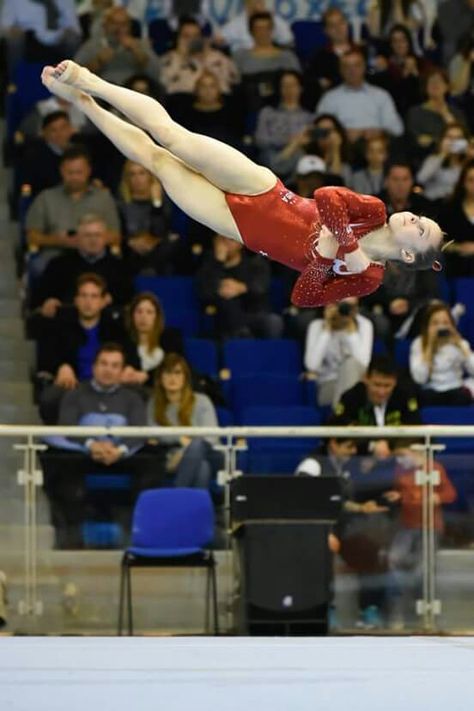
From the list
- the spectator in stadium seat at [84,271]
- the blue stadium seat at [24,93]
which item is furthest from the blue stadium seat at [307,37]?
the spectator in stadium seat at [84,271]

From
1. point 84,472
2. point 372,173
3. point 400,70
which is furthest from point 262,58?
point 84,472

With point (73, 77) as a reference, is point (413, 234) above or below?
below

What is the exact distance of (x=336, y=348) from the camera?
1009cm

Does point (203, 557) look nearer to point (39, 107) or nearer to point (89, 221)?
point (89, 221)

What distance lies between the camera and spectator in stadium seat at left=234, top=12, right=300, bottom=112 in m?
12.5

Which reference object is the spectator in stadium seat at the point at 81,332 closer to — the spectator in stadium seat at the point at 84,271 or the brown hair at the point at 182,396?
the spectator in stadium seat at the point at 84,271

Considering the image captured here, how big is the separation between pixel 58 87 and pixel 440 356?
393 cm

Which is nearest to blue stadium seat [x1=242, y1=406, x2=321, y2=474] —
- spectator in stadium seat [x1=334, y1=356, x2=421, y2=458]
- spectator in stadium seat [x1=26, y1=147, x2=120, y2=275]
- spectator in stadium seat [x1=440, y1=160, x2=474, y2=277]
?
spectator in stadium seat [x1=334, y1=356, x2=421, y2=458]

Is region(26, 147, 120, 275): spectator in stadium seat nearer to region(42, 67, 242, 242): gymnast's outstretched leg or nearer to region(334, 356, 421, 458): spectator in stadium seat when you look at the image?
region(334, 356, 421, 458): spectator in stadium seat

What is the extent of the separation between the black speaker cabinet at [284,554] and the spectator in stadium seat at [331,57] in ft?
16.0

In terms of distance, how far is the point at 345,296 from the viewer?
22.1 ft

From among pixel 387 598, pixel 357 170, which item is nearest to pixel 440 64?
pixel 357 170

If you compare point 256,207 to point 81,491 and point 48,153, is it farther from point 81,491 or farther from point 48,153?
point 48,153

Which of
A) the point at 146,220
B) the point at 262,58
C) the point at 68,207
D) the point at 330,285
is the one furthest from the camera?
the point at 262,58
